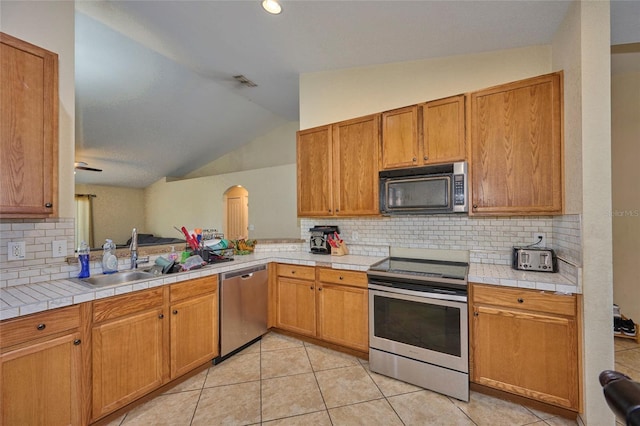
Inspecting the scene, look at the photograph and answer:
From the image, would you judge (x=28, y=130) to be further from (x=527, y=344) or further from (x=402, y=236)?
(x=527, y=344)

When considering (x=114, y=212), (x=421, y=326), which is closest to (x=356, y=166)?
(x=421, y=326)

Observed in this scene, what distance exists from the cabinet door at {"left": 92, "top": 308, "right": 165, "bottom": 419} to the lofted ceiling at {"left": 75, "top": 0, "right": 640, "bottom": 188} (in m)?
1.78

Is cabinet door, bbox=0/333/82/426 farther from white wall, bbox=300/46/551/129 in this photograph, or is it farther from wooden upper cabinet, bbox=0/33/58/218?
white wall, bbox=300/46/551/129

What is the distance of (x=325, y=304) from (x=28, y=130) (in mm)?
2511

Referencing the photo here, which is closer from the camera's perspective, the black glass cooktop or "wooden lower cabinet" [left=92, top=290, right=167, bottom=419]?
"wooden lower cabinet" [left=92, top=290, right=167, bottom=419]

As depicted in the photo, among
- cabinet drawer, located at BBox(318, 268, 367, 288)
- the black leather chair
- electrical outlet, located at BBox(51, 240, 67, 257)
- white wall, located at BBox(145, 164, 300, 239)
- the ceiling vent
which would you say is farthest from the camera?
white wall, located at BBox(145, 164, 300, 239)

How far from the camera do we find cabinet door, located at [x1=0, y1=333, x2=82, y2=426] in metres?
1.38

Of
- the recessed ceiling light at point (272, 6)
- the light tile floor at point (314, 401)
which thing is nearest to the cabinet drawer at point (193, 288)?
the light tile floor at point (314, 401)

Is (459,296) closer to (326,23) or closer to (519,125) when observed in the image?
(519,125)

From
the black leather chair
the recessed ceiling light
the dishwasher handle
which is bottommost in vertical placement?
the dishwasher handle

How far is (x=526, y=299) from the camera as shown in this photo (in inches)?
71.9

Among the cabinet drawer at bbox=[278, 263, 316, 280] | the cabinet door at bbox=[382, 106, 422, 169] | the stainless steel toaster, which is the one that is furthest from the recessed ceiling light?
the stainless steel toaster

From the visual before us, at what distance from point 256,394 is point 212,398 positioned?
32 cm

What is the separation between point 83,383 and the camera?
162 cm
